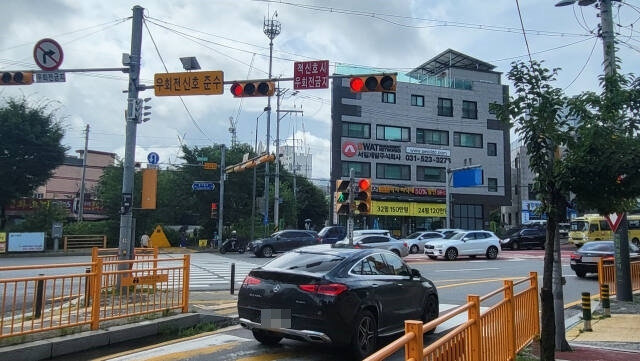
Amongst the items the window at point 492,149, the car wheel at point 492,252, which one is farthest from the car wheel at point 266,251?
the window at point 492,149

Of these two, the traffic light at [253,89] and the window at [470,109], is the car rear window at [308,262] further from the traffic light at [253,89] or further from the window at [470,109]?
the window at [470,109]

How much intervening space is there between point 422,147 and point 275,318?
155 ft

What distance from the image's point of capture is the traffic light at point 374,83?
12.8 meters

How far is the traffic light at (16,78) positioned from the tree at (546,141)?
12.3 m

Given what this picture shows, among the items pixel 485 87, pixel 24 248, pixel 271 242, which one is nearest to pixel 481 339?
pixel 271 242

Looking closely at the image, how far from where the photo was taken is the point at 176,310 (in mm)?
9820

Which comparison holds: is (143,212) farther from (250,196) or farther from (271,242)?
(271,242)

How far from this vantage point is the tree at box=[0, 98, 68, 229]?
36688 millimetres

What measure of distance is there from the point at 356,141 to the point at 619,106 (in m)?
43.5

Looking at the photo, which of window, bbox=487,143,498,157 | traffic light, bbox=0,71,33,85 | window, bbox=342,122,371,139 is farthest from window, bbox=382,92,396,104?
traffic light, bbox=0,71,33,85

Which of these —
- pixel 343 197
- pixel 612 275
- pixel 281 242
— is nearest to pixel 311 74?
pixel 343 197

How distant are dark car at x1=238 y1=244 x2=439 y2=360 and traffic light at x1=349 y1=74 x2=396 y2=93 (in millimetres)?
5529

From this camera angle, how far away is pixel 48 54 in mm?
13141

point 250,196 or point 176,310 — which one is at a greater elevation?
point 250,196
